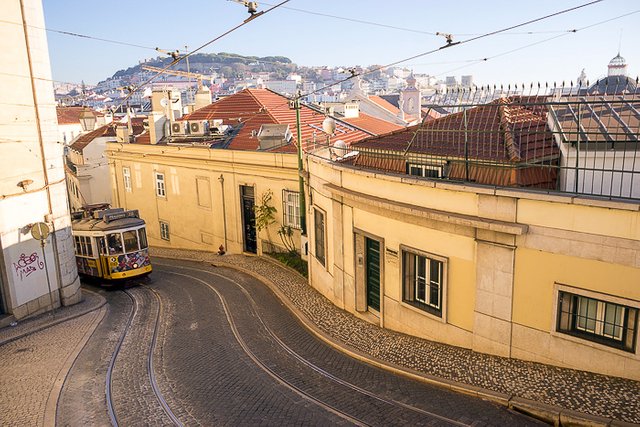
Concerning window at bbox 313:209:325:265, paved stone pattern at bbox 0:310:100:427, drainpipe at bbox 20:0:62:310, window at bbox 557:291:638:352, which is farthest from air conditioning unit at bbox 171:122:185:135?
window at bbox 557:291:638:352

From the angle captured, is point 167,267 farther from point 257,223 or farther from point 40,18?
point 40,18

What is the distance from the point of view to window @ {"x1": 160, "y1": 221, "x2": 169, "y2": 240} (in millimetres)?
30328

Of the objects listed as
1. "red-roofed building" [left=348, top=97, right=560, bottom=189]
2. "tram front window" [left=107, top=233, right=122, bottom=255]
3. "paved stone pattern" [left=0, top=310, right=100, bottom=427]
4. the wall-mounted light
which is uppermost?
"red-roofed building" [left=348, top=97, right=560, bottom=189]

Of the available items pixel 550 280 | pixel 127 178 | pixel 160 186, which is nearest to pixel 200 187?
pixel 160 186

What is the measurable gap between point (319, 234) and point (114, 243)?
27.5 ft

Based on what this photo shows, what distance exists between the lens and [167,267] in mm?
25109

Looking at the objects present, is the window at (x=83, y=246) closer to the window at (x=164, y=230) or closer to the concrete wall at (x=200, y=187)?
the concrete wall at (x=200, y=187)

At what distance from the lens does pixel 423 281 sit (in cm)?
1229

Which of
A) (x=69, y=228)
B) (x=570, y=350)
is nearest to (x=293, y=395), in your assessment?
(x=570, y=350)

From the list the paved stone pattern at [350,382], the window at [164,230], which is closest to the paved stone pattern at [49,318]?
the paved stone pattern at [350,382]

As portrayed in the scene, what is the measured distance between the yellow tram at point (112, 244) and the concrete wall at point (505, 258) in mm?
10654

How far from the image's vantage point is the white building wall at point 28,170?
15.5 metres

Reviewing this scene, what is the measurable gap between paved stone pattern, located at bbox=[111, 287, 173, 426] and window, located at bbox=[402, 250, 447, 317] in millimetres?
5966

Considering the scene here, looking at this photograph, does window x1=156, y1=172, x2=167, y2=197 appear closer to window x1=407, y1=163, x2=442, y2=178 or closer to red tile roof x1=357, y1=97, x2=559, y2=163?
red tile roof x1=357, y1=97, x2=559, y2=163
